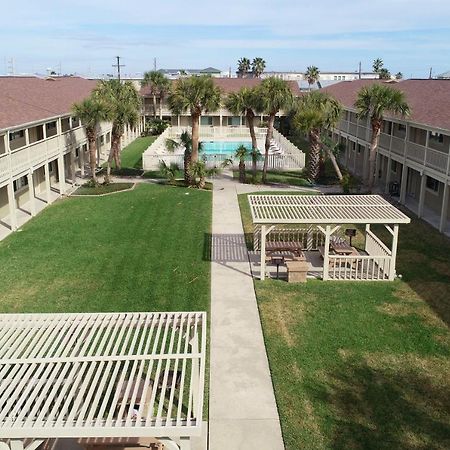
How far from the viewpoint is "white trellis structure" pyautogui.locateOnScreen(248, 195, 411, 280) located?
57.5ft

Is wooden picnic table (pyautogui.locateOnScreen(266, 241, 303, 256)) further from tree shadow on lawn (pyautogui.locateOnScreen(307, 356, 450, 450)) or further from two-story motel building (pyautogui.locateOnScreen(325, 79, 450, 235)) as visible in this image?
two-story motel building (pyautogui.locateOnScreen(325, 79, 450, 235))

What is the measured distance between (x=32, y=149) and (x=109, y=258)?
9299 millimetres

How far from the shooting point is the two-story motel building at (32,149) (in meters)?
23.3

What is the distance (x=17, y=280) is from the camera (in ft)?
57.6

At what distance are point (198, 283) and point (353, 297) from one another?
4935mm

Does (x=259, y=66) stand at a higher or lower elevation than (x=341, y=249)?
higher

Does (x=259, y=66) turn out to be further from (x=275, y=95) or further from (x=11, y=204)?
(x=11, y=204)

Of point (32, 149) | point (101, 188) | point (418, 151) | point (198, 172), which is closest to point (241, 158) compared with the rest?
point (198, 172)

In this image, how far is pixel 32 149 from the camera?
25.8m

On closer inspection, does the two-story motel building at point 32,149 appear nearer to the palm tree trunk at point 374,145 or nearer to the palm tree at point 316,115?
the palm tree at point 316,115

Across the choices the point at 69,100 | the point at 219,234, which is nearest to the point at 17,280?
the point at 219,234

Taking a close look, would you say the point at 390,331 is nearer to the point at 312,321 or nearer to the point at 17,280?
the point at 312,321

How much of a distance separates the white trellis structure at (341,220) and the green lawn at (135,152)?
75.5 ft

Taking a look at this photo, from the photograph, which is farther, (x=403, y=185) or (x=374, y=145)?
(x=374, y=145)
